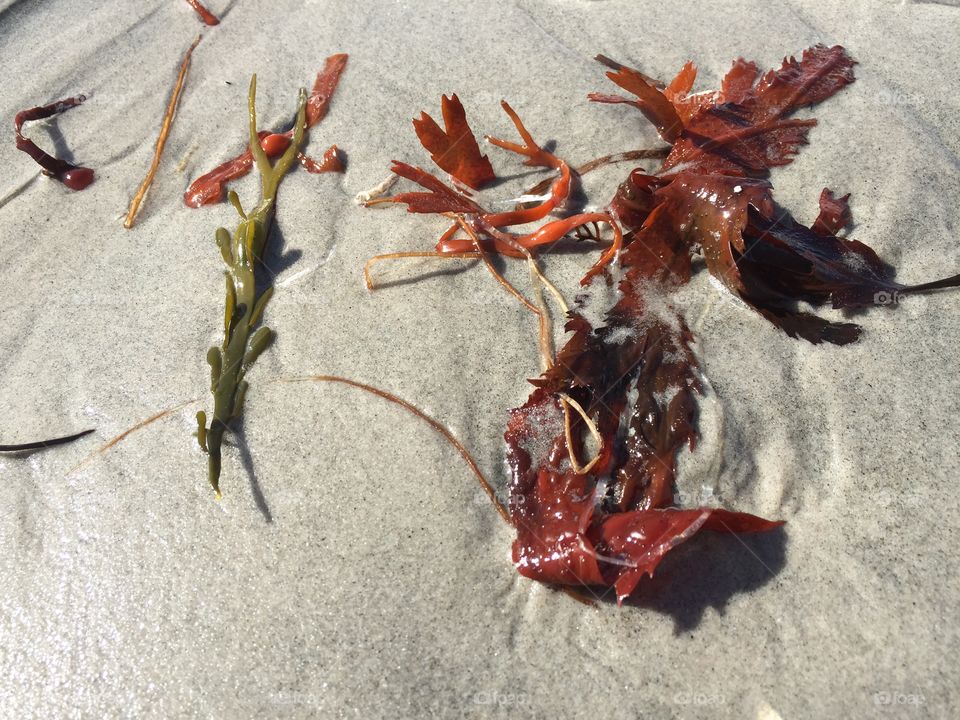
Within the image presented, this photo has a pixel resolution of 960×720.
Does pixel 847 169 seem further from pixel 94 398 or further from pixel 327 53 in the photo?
pixel 94 398

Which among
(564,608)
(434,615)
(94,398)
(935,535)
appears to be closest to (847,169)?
(935,535)

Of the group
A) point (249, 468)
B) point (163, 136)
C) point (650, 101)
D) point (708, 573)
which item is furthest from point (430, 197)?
point (708, 573)

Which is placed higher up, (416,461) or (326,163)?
(326,163)

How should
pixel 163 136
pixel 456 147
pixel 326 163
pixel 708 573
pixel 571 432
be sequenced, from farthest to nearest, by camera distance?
pixel 163 136, pixel 326 163, pixel 456 147, pixel 571 432, pixel 708 573

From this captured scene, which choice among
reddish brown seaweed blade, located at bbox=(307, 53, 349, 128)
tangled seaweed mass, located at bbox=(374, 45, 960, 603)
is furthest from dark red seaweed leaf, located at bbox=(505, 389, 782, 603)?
reddish brown seaweed blade, located at bbox=(307, 53, 349, 128)

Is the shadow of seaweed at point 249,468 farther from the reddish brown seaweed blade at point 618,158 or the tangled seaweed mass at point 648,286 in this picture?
the reddish brown seaweed blade at point 618,158

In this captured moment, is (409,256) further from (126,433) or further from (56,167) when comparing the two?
(56,167)

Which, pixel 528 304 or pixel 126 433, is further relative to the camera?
pixel 528 304

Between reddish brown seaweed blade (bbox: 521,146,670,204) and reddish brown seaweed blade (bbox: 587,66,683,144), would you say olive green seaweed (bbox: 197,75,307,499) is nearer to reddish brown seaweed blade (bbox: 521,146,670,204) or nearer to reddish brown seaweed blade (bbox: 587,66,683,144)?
reddish brown seaweed blade (bbox: 521,146,670,204)
